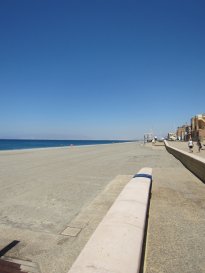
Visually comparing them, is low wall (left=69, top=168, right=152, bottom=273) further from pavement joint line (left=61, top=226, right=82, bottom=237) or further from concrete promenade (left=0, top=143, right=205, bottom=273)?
pavement joint line (left=61, top=226, right=82, bottom=237)

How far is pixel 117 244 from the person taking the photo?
3.23 meters

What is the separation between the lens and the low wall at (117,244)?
2707 mm

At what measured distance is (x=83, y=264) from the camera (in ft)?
9.05

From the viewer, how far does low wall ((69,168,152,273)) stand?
271 cm

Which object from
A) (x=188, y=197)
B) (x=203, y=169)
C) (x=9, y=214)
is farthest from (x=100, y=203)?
(x=203, y=169)

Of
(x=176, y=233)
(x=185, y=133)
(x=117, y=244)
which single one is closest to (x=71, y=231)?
(x=117, y=244)

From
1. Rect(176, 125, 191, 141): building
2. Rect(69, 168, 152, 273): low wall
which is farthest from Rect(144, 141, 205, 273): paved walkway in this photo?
Rect(176, 125, 191, 141): building

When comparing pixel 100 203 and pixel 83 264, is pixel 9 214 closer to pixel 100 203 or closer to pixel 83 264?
pixel 100 203

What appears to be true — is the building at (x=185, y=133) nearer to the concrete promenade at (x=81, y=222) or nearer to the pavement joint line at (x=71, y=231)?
the concrete promenade at (x=81, y=222)

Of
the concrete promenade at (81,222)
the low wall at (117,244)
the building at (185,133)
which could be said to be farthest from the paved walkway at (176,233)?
the building at (185,133)

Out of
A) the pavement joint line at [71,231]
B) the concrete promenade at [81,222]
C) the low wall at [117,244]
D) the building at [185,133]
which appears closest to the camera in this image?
the low wall at [117,244]

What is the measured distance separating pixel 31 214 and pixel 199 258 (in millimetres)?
3922

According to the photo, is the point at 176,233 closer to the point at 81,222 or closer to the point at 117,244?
the point at 117,244

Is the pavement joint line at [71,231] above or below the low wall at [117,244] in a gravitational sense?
below
